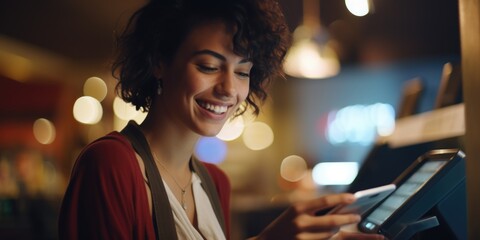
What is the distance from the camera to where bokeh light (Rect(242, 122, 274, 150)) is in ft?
38.1

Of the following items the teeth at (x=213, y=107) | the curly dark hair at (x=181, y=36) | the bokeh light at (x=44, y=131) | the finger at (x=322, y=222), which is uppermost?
the bokeh light at (x=44, y=131)

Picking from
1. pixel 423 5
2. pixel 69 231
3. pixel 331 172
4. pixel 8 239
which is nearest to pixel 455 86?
pixel 69 231

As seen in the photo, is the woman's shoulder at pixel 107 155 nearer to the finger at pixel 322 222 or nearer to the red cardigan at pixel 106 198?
the red cardigan at pixel 106 198

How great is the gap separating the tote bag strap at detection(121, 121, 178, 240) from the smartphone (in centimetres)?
40

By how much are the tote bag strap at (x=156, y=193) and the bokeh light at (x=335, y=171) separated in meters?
9.39

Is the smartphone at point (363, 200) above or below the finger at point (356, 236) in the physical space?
above

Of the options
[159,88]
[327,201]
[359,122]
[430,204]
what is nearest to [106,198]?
[159,88]

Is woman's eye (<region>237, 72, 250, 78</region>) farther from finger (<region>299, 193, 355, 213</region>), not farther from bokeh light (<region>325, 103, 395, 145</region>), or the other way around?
bokeh light (<region>325, 103, 395, 145</region>)

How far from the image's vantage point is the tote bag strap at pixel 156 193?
1433 mm

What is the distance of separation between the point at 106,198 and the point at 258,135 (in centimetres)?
1041

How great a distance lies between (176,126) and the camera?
5.16ft

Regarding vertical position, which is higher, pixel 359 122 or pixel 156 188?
pixel 359 122

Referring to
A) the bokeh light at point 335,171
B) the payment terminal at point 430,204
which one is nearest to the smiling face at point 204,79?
the payment terminal at point 430,204

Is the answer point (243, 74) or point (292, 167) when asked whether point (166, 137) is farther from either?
point (292, 167)
